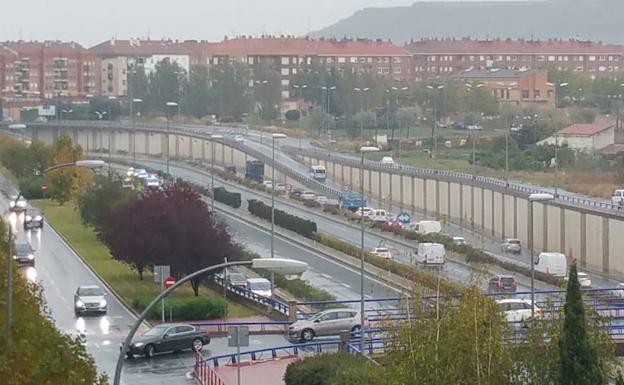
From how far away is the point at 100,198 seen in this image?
52469 mm

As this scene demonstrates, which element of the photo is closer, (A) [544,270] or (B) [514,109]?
(A) [544,270]

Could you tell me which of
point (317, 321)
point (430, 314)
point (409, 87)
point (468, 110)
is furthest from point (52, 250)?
point (409, 87)

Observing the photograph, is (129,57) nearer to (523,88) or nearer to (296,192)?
(523,88)

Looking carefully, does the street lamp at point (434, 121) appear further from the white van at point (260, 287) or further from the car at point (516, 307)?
the car at point (516, 307)

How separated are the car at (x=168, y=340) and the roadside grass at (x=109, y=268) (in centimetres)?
480

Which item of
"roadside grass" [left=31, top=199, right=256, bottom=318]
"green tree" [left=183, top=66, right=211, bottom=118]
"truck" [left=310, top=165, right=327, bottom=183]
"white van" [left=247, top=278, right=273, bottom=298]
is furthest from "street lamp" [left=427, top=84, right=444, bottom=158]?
"white van" [left=247, top=278, right=273, bottom=298]

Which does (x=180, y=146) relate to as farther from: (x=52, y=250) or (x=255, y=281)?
(x=255, y=281)

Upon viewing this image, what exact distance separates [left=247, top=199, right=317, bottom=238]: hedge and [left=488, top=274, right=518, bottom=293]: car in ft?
47.6

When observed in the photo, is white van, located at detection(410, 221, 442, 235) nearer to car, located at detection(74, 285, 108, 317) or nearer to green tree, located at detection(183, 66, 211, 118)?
car, located at detection(74, 285, 108, 317)

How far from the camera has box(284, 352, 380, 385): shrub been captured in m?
21.6

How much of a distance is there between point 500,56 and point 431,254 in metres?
114

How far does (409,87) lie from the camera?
119 m

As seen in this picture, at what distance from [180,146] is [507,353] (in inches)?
3313

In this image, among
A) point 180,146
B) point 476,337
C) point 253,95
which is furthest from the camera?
point 253,95
